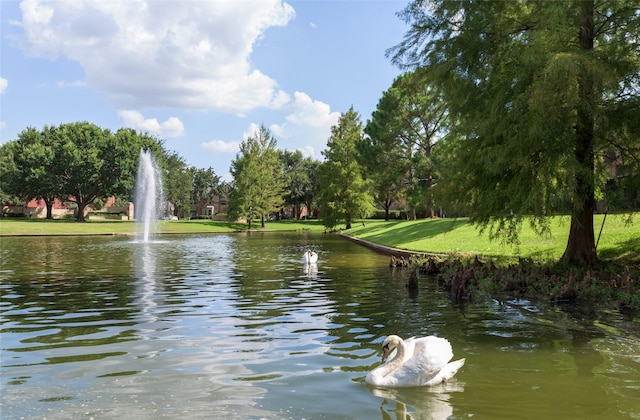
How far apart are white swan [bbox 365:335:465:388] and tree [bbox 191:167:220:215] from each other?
12806 centimetres

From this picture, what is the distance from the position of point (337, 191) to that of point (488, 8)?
151 ft

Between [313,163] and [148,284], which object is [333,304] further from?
[313,163]

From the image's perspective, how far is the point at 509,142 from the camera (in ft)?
44.5

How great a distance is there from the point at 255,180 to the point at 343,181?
65.9 ft

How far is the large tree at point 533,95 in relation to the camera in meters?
13.0

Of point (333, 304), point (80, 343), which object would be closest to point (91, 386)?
point (80, 343)

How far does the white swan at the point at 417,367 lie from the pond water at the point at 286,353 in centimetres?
14

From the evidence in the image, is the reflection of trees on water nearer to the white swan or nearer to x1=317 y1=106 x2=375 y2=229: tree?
the white swan

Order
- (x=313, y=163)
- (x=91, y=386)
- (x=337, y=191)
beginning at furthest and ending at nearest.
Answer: (x=313, y=163) → (x=337, y=191) → (x=91, y=386)

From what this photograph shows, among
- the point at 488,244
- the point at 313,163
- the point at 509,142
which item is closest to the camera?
the point at 509,142

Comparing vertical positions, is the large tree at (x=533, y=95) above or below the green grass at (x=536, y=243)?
above

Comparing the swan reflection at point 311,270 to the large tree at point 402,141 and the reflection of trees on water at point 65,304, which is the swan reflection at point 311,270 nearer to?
the reflection of trees on water at point 65,304

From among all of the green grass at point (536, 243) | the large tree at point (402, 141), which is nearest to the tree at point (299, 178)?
the large tree at point (402, 141)

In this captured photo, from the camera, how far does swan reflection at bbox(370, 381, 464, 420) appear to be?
5602 millimetres
